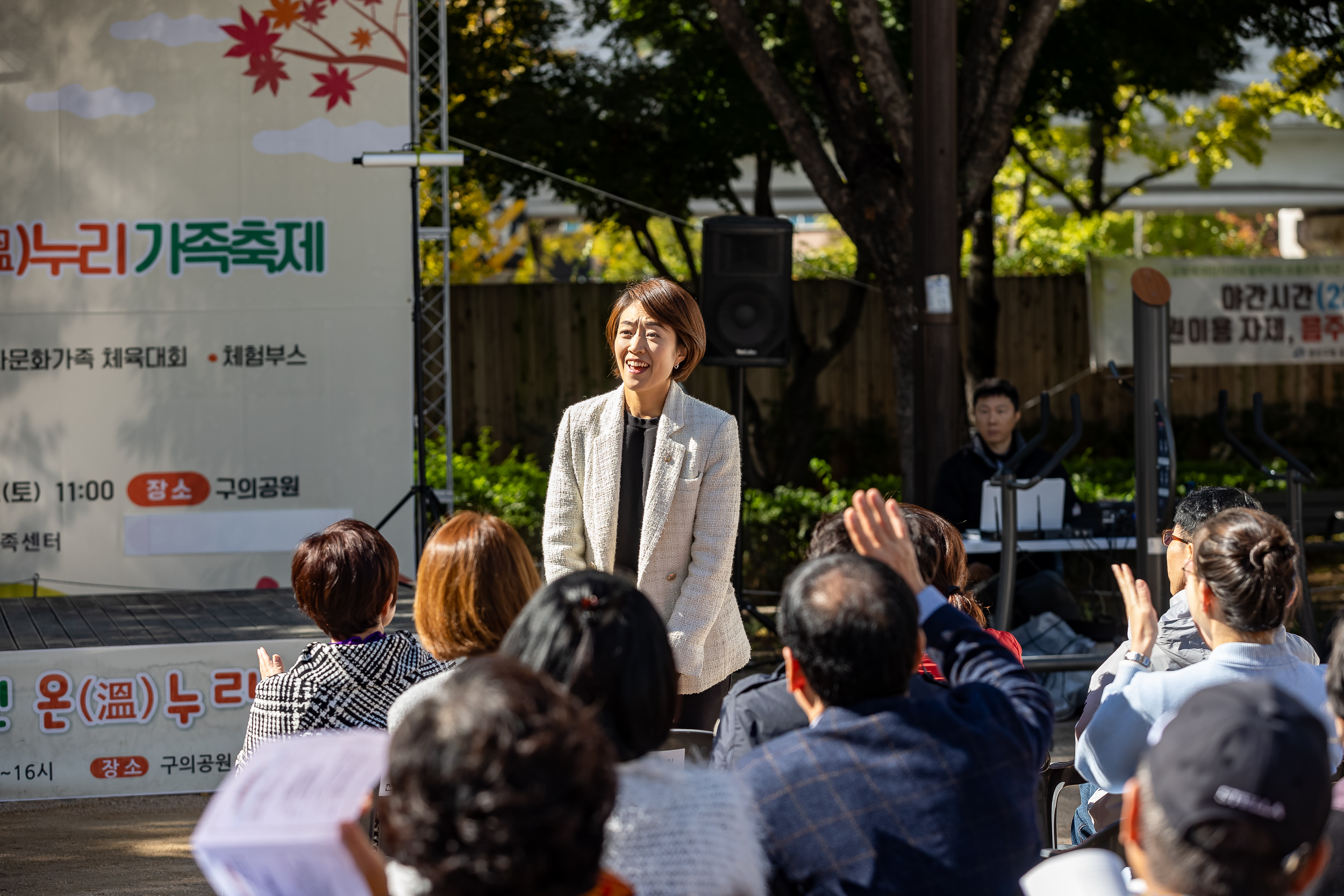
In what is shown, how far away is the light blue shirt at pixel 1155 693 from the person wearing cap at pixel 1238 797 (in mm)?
716

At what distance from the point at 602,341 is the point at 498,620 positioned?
8847 mm

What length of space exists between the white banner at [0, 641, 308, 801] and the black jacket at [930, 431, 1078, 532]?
2.78m

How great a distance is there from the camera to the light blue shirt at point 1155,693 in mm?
1970

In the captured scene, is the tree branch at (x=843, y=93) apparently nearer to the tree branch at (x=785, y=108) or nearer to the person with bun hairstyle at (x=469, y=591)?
the tree branch at (x=785, y=108)

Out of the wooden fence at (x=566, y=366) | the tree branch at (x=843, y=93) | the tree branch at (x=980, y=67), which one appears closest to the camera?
the tree branch at (x=980, y=67)

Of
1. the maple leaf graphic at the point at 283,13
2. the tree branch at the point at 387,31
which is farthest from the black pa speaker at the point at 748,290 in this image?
the maple leaf graphic at the point at 283,13

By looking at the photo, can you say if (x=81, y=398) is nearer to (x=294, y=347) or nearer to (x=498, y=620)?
(x=294, y=347)

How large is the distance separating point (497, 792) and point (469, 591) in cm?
90

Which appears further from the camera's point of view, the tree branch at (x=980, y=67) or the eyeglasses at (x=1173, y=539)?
the tree branch at (x=980, y=67)

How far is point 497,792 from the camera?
110cm

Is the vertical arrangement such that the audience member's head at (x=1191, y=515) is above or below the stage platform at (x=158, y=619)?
above

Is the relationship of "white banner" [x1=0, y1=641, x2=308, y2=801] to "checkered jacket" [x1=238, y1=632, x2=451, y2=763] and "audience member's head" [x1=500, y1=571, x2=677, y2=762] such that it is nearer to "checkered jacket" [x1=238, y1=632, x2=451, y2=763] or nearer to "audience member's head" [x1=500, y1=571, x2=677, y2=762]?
"checkered jacket" [x1=238, y1=632, x2=451, y2=763]

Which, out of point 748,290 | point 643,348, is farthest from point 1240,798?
point 748,290

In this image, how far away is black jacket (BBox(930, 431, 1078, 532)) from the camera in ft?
18.1
